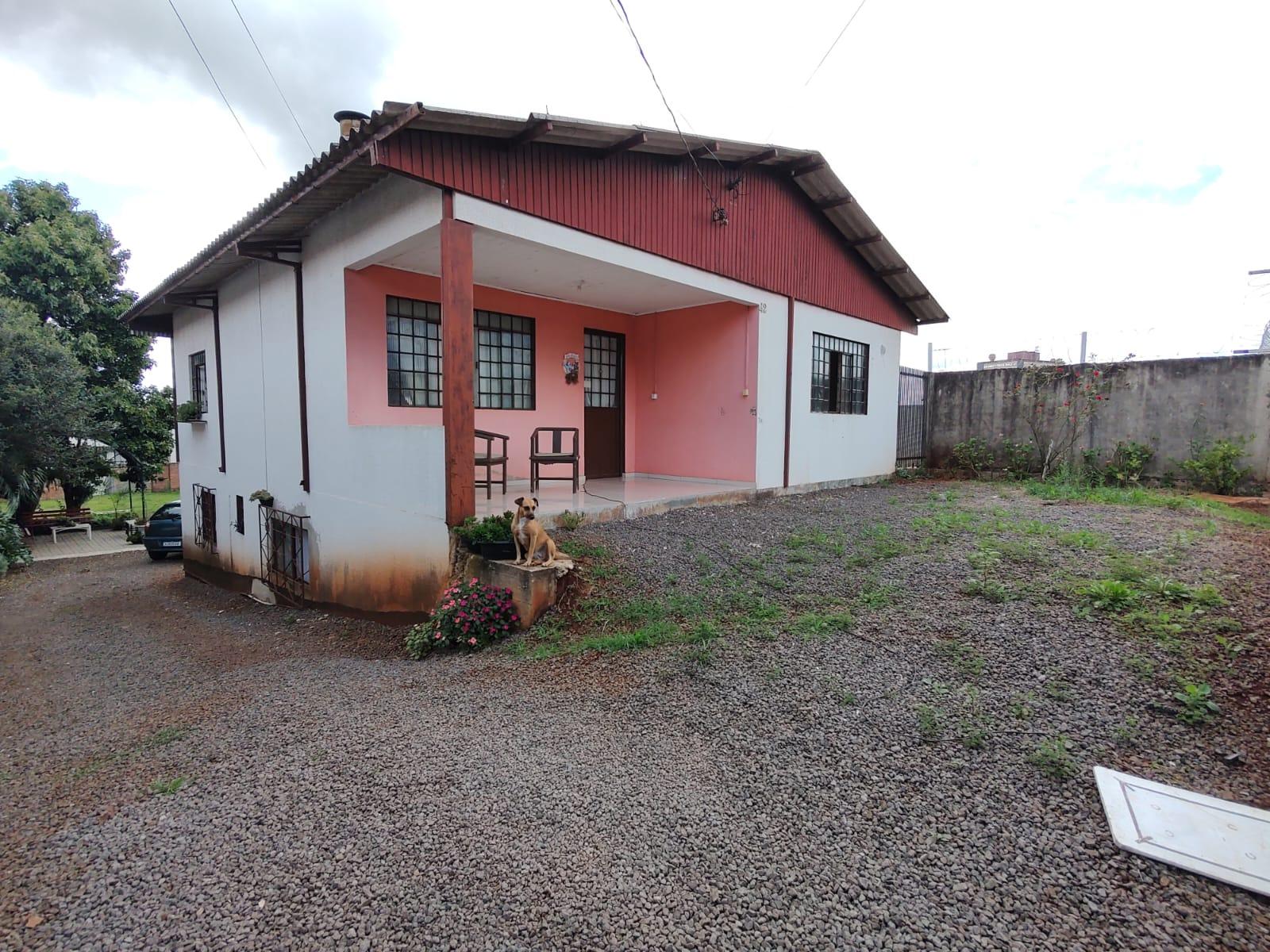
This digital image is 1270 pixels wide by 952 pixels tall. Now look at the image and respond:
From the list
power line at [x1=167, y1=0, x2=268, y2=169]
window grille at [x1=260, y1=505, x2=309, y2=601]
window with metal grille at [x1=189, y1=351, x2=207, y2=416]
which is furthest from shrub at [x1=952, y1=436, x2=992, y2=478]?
window with metal grille at [x1=189, y1=351, x2=207, y2=416]

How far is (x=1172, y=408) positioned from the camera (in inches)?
380

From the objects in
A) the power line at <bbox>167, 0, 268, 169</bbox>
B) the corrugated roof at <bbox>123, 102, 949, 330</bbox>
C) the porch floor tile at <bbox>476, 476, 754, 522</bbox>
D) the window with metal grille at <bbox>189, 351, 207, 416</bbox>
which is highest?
the power line at <bbox>167, 0, 268, 169</bbox>

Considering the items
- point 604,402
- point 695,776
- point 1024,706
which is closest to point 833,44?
point 604,402

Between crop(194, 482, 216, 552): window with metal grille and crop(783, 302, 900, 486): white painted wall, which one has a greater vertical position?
crop(783, 302, 900, 486): white painted wall

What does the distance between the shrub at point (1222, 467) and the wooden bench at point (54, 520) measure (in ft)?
84.8

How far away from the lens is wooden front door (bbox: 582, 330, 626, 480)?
9.88 m

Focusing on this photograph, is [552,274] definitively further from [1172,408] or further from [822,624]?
[1172,408]

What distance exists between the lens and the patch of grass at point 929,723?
269 cm

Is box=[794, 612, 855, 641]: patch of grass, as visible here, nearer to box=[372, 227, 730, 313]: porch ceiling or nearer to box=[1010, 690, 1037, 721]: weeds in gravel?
box=[1010, 690, 1037, 721]: weeds in gravel

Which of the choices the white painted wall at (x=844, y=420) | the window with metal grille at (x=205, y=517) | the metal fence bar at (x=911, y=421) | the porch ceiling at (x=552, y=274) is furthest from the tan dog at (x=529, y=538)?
the metal fence bar at (x=911, y=421)

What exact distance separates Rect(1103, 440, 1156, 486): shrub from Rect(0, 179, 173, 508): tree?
2193 cm

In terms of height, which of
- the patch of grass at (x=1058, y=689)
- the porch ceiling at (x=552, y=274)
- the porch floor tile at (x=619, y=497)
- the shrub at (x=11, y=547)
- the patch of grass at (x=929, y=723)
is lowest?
the shrub at (x=11, y=547)

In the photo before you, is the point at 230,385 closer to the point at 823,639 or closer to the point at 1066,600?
the point at 823,639

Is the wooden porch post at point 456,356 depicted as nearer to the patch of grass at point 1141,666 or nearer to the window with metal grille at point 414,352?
the window with metal grille at point 414,352
